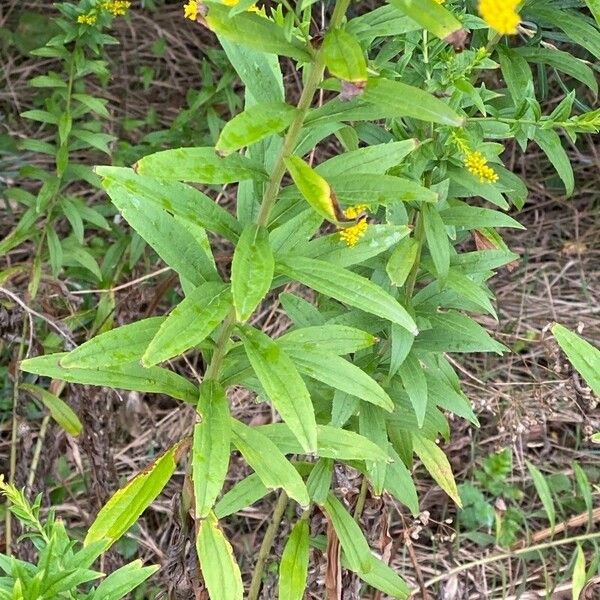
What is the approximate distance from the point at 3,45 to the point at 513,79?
233 centimetres

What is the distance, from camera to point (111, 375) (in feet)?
4.11

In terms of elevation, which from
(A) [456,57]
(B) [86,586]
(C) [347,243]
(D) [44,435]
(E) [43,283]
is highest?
(A) [456,57]

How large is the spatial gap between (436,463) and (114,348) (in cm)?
92

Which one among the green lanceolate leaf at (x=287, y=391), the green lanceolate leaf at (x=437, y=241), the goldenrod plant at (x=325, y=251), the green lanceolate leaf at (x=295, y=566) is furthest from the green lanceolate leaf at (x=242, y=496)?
the green lanceolate leaf at (x=437, y=241)

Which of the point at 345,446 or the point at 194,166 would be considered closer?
the point at 194,166

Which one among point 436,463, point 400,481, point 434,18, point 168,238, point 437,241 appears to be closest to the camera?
point 434,18

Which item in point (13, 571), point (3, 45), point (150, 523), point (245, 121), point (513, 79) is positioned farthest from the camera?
point (3, 45)

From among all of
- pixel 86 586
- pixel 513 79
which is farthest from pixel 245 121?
pixel 86 586

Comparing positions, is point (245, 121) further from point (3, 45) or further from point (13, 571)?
point (3, 45)

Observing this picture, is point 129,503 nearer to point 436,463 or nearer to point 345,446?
point 345,446

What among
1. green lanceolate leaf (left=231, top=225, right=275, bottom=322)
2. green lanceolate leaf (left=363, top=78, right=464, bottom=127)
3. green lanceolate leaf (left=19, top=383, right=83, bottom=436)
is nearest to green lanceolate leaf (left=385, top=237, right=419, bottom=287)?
green lanceolate leaf (left=231, top=225, right=275, bottom=322)

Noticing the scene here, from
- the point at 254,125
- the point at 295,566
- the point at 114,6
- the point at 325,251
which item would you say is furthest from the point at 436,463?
the point at 114,6

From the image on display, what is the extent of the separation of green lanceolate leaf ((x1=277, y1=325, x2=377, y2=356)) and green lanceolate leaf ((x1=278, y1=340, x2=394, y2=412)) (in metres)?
0.02

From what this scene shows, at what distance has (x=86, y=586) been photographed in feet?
7.09
